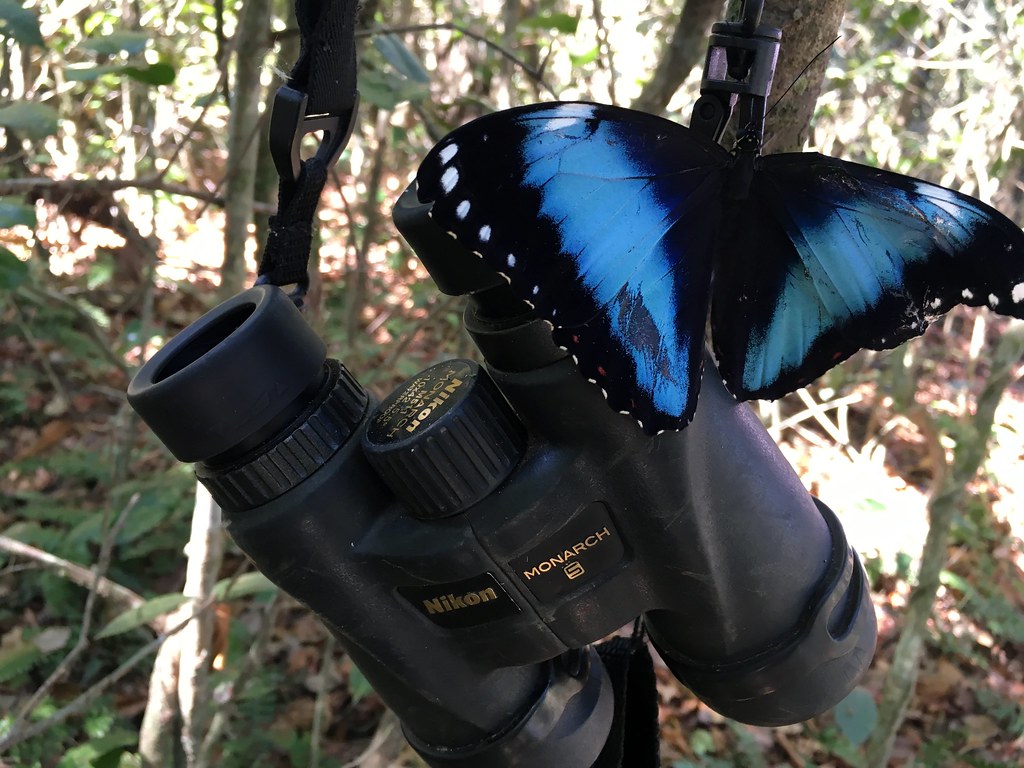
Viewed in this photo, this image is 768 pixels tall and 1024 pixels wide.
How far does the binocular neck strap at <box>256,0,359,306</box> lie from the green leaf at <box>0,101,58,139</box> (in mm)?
680

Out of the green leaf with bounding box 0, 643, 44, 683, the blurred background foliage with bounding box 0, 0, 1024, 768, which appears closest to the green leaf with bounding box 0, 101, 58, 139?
the blurred background foliage with bounding box 0, 0, 1024, 768

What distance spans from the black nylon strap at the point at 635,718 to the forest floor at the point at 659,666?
87 centimetres

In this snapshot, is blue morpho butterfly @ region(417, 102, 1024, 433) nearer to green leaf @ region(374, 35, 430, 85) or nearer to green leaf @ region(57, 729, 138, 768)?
green leaf @ region(374, 35, 430, 85)

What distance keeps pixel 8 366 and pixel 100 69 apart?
2.32m

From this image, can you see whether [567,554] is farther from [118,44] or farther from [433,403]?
[118,44]

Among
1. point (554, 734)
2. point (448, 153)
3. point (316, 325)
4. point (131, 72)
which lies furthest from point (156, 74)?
point (554, 734)

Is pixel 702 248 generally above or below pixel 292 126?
below

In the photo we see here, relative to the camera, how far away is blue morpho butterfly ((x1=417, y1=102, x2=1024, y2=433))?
604 mm

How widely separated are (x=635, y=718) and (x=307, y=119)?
601 millimetres

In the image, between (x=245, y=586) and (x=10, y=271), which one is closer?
(x=10, y=271)

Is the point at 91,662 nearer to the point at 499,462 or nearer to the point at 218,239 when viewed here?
the point at 499,462

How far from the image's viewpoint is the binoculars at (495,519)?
1.93 ft

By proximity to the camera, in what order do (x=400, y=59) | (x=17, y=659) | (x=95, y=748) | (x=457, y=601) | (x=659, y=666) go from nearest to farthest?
(x=457, y=601) → (x=400, y=59) → (x=95, y=748) → (x=17, y=659) → (x=659, y=666)

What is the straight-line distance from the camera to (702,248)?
0.71m
